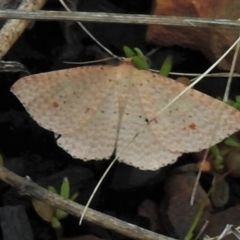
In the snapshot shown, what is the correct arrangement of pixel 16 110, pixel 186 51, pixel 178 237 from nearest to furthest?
pixel 178 237 → pixel 16 110 → pixel 186 51

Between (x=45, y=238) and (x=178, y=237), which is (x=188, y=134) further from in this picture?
(x=45, y=238)

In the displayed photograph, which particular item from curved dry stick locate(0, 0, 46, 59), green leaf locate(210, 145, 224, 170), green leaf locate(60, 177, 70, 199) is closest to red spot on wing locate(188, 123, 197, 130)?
green leaf locate(210, 145, 224, 170)

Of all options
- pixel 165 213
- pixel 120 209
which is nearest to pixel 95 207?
pixel 120 209

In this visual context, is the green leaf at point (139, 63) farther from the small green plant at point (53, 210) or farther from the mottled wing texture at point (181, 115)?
the small green plant at point (53, 210)

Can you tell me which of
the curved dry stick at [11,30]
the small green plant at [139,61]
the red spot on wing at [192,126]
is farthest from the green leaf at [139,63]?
the curved dry stick at [11,30]

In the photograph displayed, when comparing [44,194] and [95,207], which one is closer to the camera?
[44,194]

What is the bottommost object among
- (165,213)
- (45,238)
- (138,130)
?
(45,238)

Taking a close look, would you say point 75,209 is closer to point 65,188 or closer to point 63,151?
point 65,188
